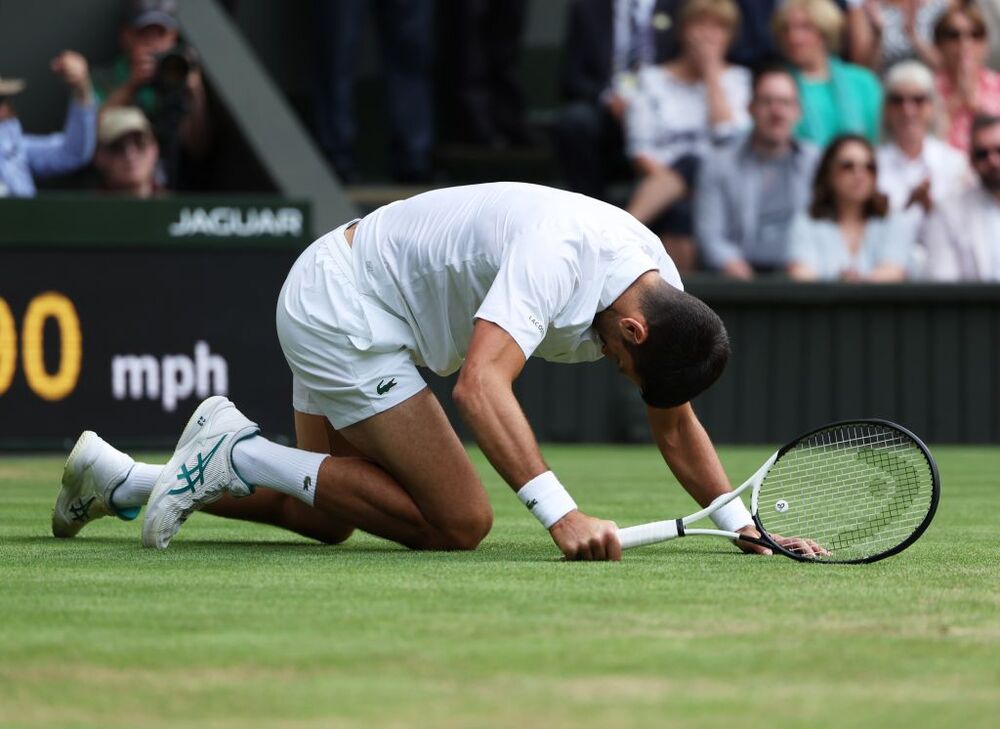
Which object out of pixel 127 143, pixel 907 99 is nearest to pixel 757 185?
pixel 907 99

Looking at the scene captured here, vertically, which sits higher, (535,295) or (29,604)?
(535,295)

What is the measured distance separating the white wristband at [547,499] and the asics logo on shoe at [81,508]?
1491mm

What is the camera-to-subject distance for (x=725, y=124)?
444 inches

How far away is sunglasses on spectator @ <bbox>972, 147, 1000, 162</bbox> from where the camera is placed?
11.6 m

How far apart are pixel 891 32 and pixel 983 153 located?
1102 mm

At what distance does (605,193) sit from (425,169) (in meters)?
1.20

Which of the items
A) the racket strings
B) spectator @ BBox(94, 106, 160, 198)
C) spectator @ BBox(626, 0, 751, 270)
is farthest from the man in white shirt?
spectator @ BBox(626, 0, 751, 270)

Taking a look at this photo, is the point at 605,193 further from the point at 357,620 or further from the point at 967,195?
the point at 357,620

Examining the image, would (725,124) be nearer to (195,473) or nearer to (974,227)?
(974,227)

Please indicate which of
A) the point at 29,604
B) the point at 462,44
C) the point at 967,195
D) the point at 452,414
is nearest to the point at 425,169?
the point at 462,44

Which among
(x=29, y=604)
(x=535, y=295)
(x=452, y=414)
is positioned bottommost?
(x=452, y=414)

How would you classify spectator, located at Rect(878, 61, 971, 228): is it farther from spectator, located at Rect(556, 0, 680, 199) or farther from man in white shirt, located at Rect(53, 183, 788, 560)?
man in white shirt, located at Rect(53, 183, 788, 560)

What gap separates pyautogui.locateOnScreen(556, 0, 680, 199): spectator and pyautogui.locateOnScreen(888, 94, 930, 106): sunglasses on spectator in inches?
56.0

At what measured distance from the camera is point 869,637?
3312 mm
